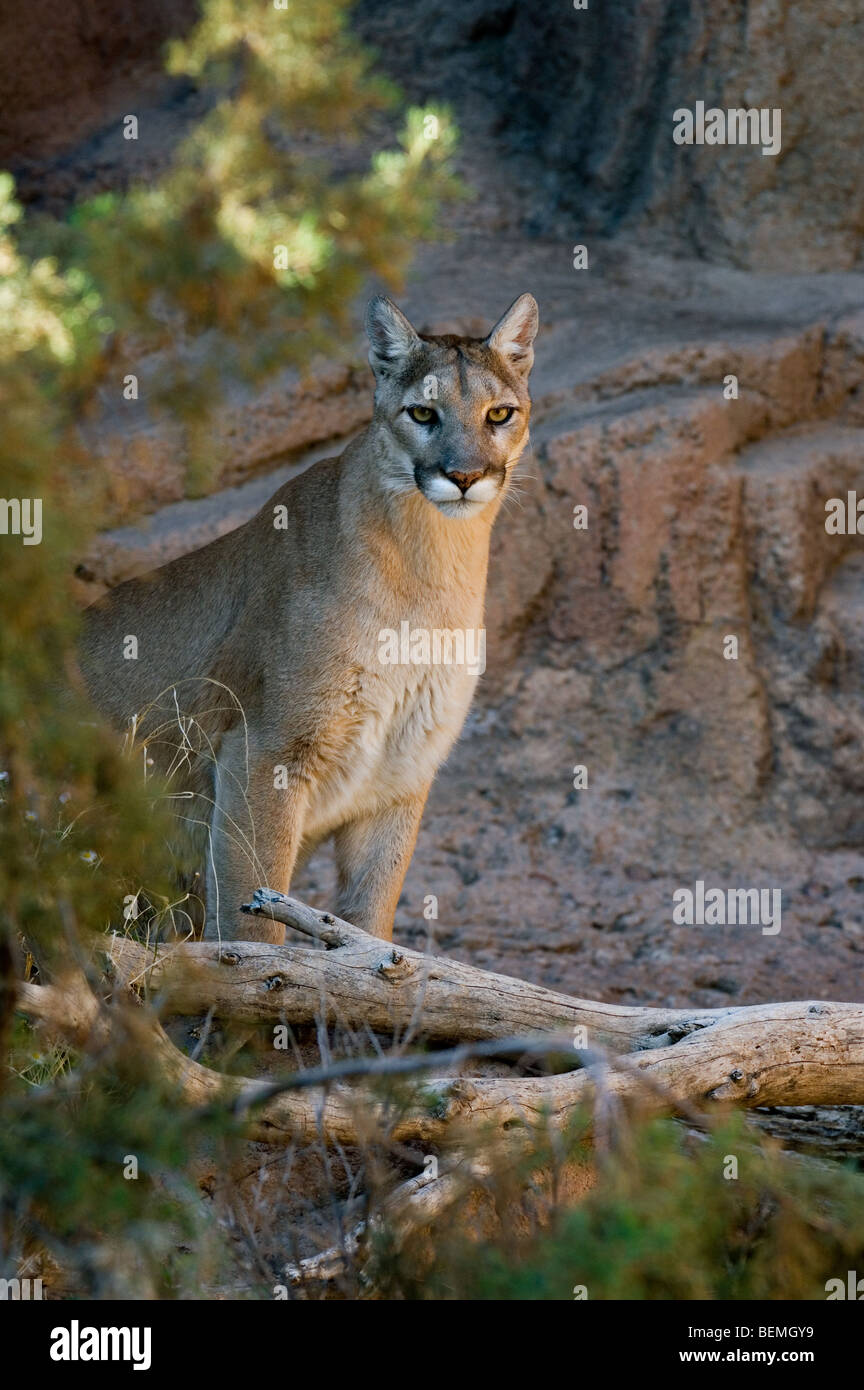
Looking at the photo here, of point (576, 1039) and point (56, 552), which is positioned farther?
point (576, 1039)

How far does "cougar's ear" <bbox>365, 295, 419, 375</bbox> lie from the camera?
5.62 m

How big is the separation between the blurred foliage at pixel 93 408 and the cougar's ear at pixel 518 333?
Result: 165 cm

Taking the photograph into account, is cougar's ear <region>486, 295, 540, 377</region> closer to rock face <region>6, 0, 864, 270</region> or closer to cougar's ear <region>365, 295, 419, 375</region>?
cougar's ear <region>365, 295, 419, 375</region>

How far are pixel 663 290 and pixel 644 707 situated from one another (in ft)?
7.73

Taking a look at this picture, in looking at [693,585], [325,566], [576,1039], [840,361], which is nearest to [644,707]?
[693,585]

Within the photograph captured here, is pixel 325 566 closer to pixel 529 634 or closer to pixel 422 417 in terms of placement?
pixel 422 417

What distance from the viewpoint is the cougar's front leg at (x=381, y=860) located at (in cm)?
577

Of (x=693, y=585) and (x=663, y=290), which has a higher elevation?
(x=663, y=290)

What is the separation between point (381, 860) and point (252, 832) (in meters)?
0.63

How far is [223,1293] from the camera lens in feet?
12.0

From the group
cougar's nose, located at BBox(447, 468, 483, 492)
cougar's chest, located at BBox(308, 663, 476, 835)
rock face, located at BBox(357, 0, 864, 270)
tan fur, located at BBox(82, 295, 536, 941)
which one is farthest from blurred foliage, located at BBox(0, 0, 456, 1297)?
rock face, located at BBox(357, 0, 864, 270)

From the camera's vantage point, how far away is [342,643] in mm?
5355

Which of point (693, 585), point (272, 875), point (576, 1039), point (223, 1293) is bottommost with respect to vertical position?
point (223, 1293)

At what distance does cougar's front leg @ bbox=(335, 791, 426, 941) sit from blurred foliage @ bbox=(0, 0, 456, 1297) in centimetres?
172
